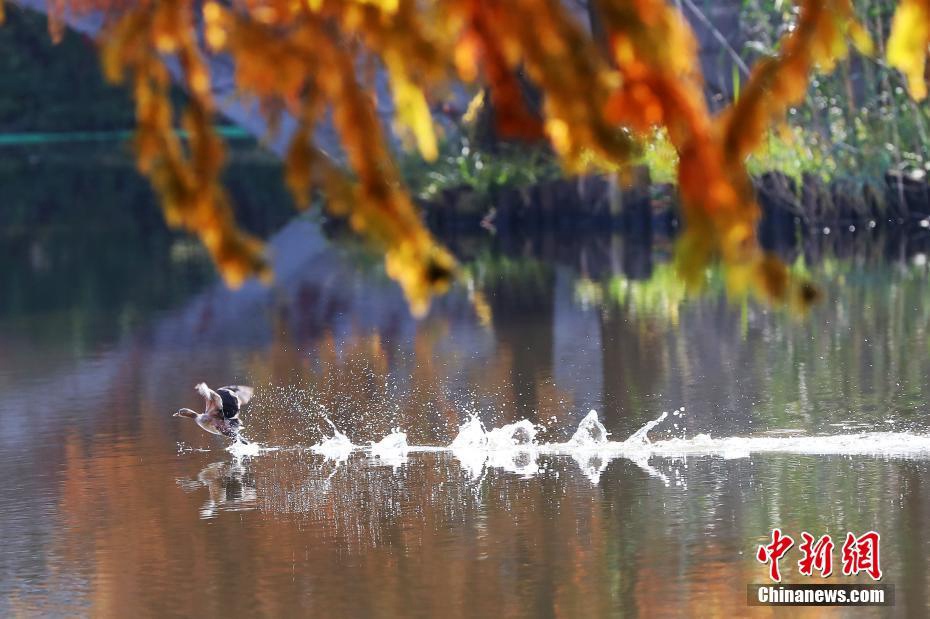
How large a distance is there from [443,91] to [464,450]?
7110mm

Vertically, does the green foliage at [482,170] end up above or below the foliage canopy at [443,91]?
above

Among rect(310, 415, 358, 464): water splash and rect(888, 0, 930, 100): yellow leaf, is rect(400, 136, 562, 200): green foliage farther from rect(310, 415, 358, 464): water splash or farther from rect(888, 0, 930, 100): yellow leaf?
rect(888, 0, 930, 100): yellow leaf

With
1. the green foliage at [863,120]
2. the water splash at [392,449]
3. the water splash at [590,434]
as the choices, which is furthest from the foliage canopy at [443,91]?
the green foliage at [863,120]

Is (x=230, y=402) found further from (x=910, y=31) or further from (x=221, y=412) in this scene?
(x=910, y=31)

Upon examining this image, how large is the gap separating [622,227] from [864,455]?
1467 cm

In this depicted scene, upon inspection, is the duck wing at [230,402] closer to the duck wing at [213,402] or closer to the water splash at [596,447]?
the duck wing at [213,402]

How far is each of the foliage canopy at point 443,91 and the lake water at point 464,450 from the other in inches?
151

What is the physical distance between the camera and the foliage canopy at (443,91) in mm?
3574

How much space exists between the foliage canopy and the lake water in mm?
3836

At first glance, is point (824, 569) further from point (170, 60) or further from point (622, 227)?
point (170, 60)

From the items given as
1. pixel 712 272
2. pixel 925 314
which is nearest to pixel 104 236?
pixel 712 272

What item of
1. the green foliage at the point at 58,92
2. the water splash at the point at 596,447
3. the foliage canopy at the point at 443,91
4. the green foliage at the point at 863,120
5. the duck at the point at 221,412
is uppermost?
the green foliage at the point at 58,92

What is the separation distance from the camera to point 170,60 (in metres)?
29.6

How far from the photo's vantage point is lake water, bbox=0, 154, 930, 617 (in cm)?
808
